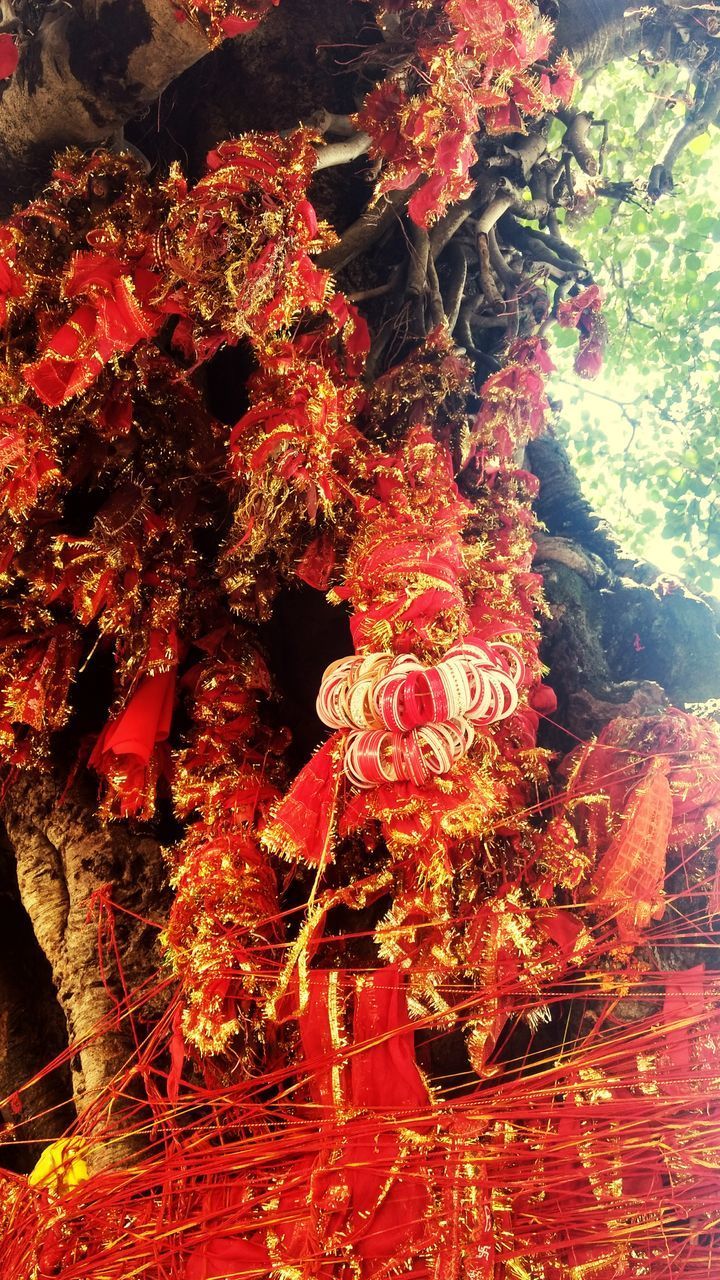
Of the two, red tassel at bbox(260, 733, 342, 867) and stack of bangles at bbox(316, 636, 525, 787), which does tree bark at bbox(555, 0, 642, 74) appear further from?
red tassel at bbox(260, 733, 342, 867)

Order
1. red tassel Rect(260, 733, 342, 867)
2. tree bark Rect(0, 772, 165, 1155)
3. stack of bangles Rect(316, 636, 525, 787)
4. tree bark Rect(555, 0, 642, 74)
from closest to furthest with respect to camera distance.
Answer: stack of bangles Rect(316, 636, 525, 787) → red tassel Rect(260, 733, 342, 867) → tree bark Rect(0, 772, 165, 1155) → tree bark Rect(555, 0, 642, 74)

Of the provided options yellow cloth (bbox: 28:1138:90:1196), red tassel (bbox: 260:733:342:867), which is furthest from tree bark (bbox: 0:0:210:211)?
yellow cloth (bbox: 28:1138:90:1196)

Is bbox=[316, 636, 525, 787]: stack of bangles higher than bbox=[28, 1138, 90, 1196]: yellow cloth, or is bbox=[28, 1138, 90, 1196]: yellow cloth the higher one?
bbox=[316, 636, 525, 787]: stack of bangles

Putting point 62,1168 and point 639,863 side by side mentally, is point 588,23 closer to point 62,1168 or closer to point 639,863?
point 639,863

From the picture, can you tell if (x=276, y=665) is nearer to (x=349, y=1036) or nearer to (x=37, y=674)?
(x=37, y=674)

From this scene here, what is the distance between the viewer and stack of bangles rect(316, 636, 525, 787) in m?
1.62

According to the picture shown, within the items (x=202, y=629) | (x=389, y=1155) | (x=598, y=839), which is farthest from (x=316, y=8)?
(x=389, y=1155)

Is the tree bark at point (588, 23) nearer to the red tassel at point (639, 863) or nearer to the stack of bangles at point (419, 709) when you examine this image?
the stack of bangles at point (419, 709)

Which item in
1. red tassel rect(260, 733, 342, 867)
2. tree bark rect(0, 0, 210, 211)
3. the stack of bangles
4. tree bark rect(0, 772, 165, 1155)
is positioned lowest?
tree bark rect(0, 772, 165, 1155)

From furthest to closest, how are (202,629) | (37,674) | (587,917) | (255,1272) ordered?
1. (202,629)
2. (37,674)
3. (587,917)
4. (255,1272)

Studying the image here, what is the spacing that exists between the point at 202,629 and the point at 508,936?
4.16ft

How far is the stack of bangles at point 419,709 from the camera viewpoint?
1615mm

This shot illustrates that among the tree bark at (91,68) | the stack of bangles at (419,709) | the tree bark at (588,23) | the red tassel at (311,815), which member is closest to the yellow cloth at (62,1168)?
the red tassel at (311,815)

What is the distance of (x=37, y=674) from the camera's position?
2240 mm
